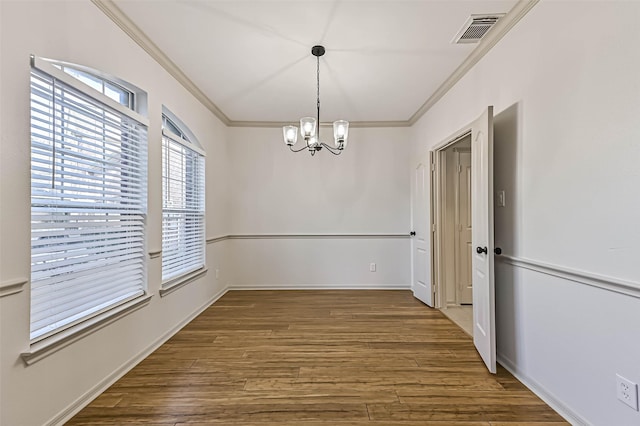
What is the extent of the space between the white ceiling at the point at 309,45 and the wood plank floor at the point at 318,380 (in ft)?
8.66

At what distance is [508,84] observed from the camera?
231 centimetres

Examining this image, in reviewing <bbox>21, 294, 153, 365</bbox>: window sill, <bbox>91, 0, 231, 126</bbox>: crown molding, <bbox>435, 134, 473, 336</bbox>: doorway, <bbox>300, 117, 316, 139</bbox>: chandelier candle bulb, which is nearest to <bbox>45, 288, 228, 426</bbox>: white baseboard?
<bbox>21, 294, 153, 365</bbox>: window sill

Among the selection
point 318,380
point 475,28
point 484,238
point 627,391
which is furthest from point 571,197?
point 318,380

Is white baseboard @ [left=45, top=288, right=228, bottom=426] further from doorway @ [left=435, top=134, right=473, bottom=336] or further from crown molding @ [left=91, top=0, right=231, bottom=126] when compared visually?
doorway @ [left=435, top=134, right=473, bottom=336]

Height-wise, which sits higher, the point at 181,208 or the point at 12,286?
the point at 181,208

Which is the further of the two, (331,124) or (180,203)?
(331,124)

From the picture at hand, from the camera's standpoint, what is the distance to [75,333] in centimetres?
181

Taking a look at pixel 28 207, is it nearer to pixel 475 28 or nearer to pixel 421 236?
pixel 475 28

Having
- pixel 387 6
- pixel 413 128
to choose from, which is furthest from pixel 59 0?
pixel 413 128

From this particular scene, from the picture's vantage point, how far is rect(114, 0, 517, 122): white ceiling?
7.00ft

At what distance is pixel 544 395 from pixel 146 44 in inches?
153

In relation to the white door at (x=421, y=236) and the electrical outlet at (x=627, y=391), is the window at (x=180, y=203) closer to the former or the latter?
the white door at (x=421, y=236)

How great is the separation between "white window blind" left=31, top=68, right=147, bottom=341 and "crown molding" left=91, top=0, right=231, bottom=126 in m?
0.61

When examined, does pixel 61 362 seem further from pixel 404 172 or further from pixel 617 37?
pixel 404 172
